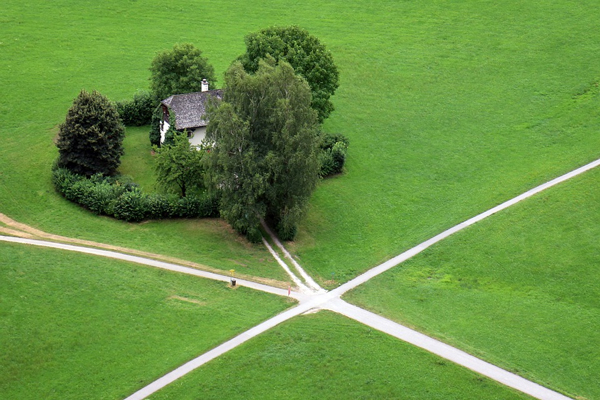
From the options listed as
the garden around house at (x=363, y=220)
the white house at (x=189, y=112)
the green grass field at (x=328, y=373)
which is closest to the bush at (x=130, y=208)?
the garden around house at (x=363, y=220)

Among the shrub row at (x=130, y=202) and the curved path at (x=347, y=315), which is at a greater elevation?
the shrub row at (x=130, y=202)

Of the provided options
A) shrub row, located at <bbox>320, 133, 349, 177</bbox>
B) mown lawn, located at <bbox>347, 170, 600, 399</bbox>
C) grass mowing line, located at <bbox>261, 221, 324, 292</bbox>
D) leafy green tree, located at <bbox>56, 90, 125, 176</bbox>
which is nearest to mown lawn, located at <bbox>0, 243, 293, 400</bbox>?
grass mowing line, located at <bbox>261, 221, 324, 292</bbox>

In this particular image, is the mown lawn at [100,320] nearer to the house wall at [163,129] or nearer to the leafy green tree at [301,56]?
the house wall at [163,129]

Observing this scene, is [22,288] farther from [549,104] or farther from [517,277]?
[549,104]

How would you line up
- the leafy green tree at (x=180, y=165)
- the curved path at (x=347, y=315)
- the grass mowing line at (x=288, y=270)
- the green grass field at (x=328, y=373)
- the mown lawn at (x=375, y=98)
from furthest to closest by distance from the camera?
1. the mown lawn at (x=375, y=98)
2. the leafy green tree at (x=180, y=165)
3. the grass mowing line at (x=288, y=270)
4. the curved path at (x=347, y=315)
5. the green grass field at (x=328, y=373)

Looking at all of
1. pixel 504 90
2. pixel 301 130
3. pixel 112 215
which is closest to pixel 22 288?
pixel 112 215

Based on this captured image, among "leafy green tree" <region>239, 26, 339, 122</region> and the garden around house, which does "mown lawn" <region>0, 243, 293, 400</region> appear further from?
"leafy green tree" <region>239, 26, 339, 122</region>
